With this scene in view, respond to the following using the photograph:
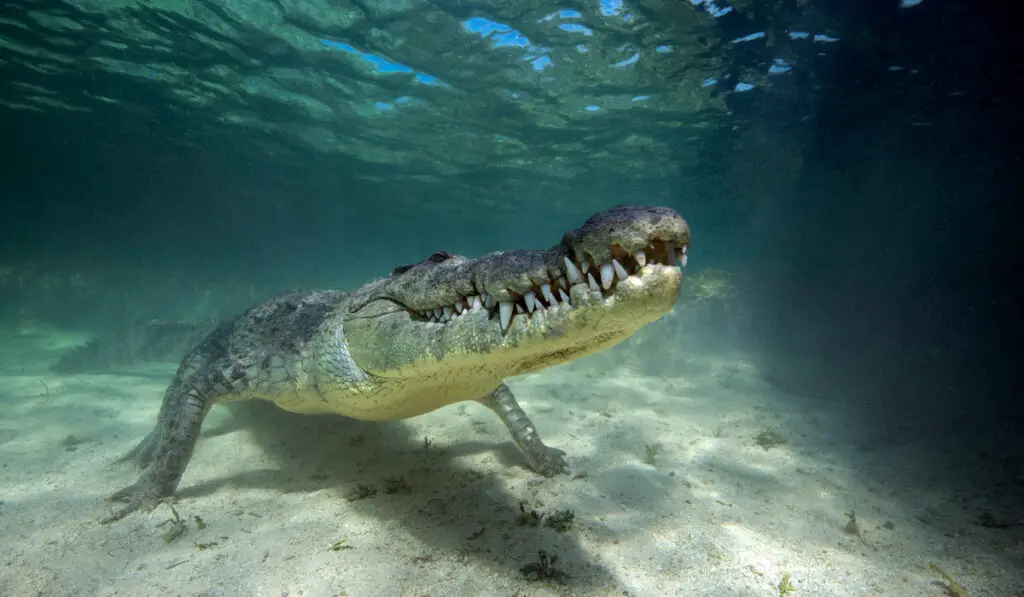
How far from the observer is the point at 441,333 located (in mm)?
2209

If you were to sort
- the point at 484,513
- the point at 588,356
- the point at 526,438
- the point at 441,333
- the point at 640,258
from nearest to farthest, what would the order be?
1. the point at 640,258
2. the point at 441,333
3. the point at 484,513
4. the point at 526,438
5. the point at 588,356

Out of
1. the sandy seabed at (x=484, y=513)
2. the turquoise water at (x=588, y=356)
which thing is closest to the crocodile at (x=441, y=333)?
the sandy seabed at (x=484, y=513)

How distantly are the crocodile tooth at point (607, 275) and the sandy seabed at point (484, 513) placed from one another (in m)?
1.69

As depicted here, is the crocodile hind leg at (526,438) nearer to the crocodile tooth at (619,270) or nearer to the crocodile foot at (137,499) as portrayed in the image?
the crocodile foot at (137,499)

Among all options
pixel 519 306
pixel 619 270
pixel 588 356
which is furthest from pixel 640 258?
pixel 588 356

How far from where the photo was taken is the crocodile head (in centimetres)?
154

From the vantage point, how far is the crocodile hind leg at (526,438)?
3.84m

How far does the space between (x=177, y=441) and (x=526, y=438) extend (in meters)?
2.80

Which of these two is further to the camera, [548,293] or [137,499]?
[137,499]

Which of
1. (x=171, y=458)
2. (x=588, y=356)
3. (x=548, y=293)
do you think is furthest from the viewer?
(x=588, y=356)

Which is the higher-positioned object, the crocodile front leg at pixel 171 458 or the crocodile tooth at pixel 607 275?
the crocodile tooth at pixel 607 275

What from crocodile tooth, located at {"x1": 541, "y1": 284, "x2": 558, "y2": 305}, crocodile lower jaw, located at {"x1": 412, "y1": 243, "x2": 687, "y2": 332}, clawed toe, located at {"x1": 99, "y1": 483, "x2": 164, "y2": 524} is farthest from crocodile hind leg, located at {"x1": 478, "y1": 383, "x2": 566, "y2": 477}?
clawed toe, located at {"x1": 99, "y1": 483, "x2": 164, "y2": 524}

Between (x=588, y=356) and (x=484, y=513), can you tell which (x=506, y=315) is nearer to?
(x=484, y=513)

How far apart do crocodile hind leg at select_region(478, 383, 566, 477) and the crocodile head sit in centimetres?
129
